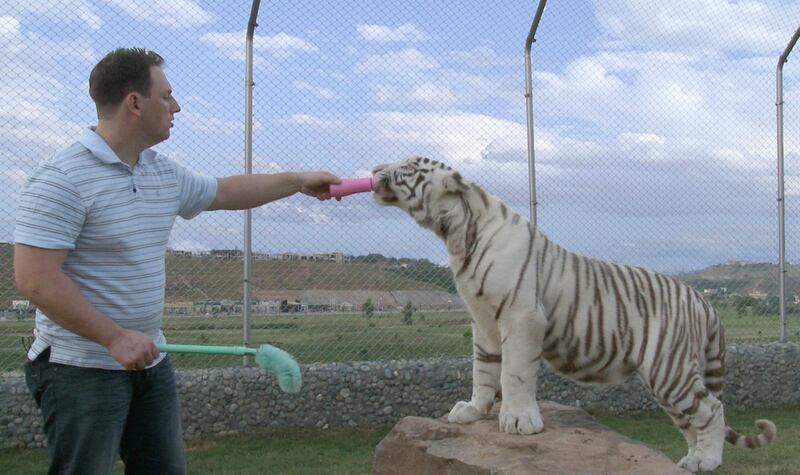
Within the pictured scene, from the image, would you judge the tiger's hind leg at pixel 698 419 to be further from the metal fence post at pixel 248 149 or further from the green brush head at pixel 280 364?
the metal fence post at pixel 248 149

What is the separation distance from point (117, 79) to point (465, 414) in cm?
250

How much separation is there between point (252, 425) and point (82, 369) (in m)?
4.19

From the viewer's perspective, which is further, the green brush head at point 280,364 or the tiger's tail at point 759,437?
the tiger's tail at point 759,437

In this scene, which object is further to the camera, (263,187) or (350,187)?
(350,187)

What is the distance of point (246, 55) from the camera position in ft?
22.5

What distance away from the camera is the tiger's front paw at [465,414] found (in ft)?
14.5

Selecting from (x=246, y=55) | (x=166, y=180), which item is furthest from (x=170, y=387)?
(x=246, y=55)

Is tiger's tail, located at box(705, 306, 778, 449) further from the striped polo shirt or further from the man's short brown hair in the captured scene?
the man's short brown hair

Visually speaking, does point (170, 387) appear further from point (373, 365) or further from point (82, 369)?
point (373, 365)

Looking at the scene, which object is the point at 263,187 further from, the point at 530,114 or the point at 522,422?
the point at 530,114

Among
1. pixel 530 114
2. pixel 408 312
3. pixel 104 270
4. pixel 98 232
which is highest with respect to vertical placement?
pixel 530 114

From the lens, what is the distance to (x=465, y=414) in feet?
14.5

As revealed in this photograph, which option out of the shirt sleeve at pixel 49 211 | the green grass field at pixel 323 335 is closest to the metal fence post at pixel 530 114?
the green grass field at pixel 323 335

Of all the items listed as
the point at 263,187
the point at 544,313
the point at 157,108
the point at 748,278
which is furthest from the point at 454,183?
the point at 748,278
